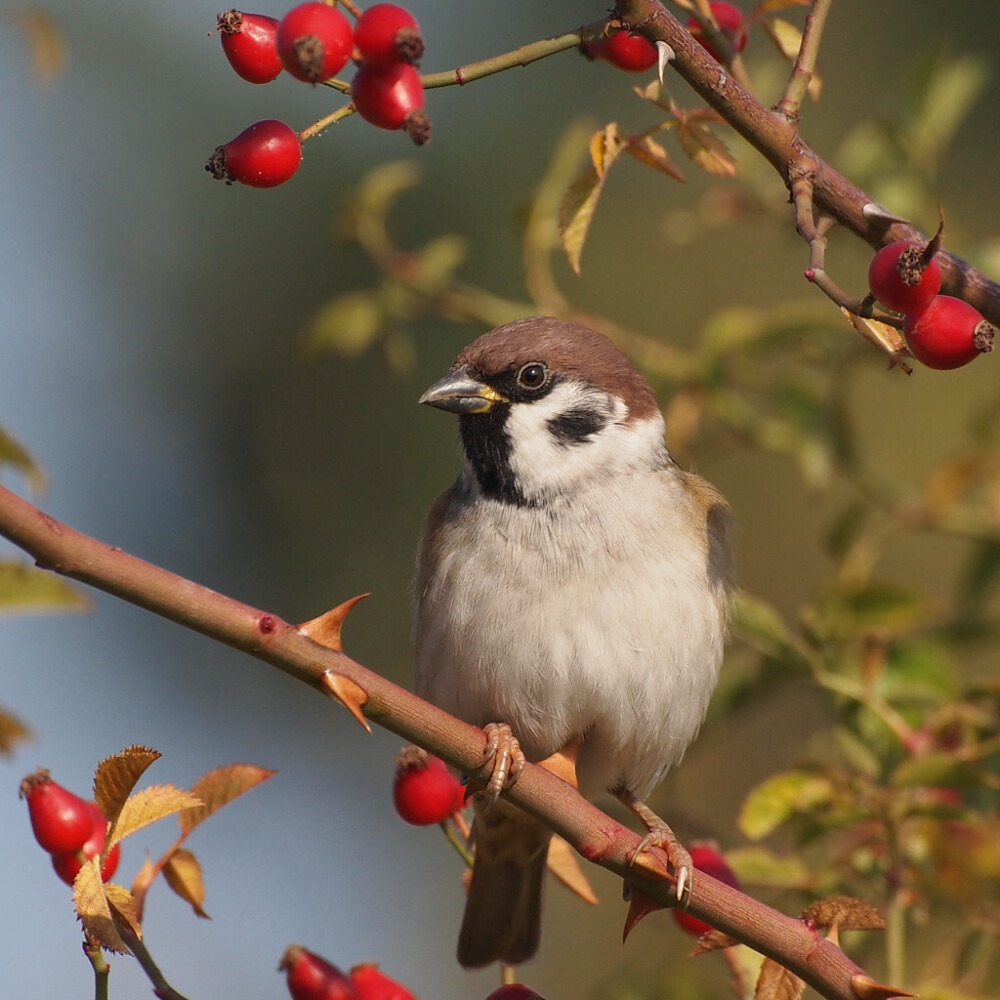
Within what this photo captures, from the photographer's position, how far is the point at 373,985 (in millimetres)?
2650

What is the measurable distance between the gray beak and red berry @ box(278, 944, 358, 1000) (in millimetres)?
1581

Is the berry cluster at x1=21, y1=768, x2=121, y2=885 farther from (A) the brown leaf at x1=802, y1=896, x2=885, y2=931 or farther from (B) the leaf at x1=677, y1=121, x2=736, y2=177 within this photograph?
(B) the leaf at x1=677, y1=121, x2=736, y2=177

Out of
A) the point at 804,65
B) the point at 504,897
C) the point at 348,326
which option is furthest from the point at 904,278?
Result: the point at 504,897

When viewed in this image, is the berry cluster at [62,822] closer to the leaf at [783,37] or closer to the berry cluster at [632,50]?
the berry cluster at [632,50]

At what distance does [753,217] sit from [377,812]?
17.4 ft

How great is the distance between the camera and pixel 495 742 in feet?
9.35

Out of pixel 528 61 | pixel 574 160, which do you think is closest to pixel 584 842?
pixel 528 61

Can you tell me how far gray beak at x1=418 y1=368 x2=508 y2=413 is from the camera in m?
3.77

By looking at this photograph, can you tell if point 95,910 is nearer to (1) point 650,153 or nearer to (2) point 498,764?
(2) point 498,764

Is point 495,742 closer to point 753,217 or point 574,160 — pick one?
point 574,160

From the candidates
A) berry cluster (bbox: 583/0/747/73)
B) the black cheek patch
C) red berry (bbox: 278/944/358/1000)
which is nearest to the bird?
the black cheek patch

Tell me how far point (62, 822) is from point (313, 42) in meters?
1.34

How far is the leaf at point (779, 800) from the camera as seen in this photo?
3.06 metres

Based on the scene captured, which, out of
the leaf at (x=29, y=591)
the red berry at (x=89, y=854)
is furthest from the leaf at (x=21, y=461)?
the red berry at (x=89, y=854)
